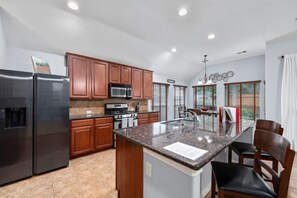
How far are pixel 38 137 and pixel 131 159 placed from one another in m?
1.90

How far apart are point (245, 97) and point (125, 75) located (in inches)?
180

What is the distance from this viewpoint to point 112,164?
9.14 ft

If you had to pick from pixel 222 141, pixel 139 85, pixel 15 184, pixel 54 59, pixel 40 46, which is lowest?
pixel 15 184

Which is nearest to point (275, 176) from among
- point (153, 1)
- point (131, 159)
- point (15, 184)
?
point (131, 159)

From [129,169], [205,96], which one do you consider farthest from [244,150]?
[205,96]

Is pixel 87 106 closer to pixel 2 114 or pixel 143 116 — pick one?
pixel 143 116

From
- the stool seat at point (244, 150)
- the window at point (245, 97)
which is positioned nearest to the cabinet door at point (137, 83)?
the stool seat at point (244, 150)

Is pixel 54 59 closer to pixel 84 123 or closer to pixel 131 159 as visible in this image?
pixel 84 123

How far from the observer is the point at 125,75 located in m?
4.22

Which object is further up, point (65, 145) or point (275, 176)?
point (275, 176)

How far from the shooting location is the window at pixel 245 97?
4930mm

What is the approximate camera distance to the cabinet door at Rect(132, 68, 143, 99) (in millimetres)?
4473

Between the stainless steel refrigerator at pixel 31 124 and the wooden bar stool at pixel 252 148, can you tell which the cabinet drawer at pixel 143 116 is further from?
the wooden bar stool at pixel 252 148

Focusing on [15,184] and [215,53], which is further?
[215,53]
